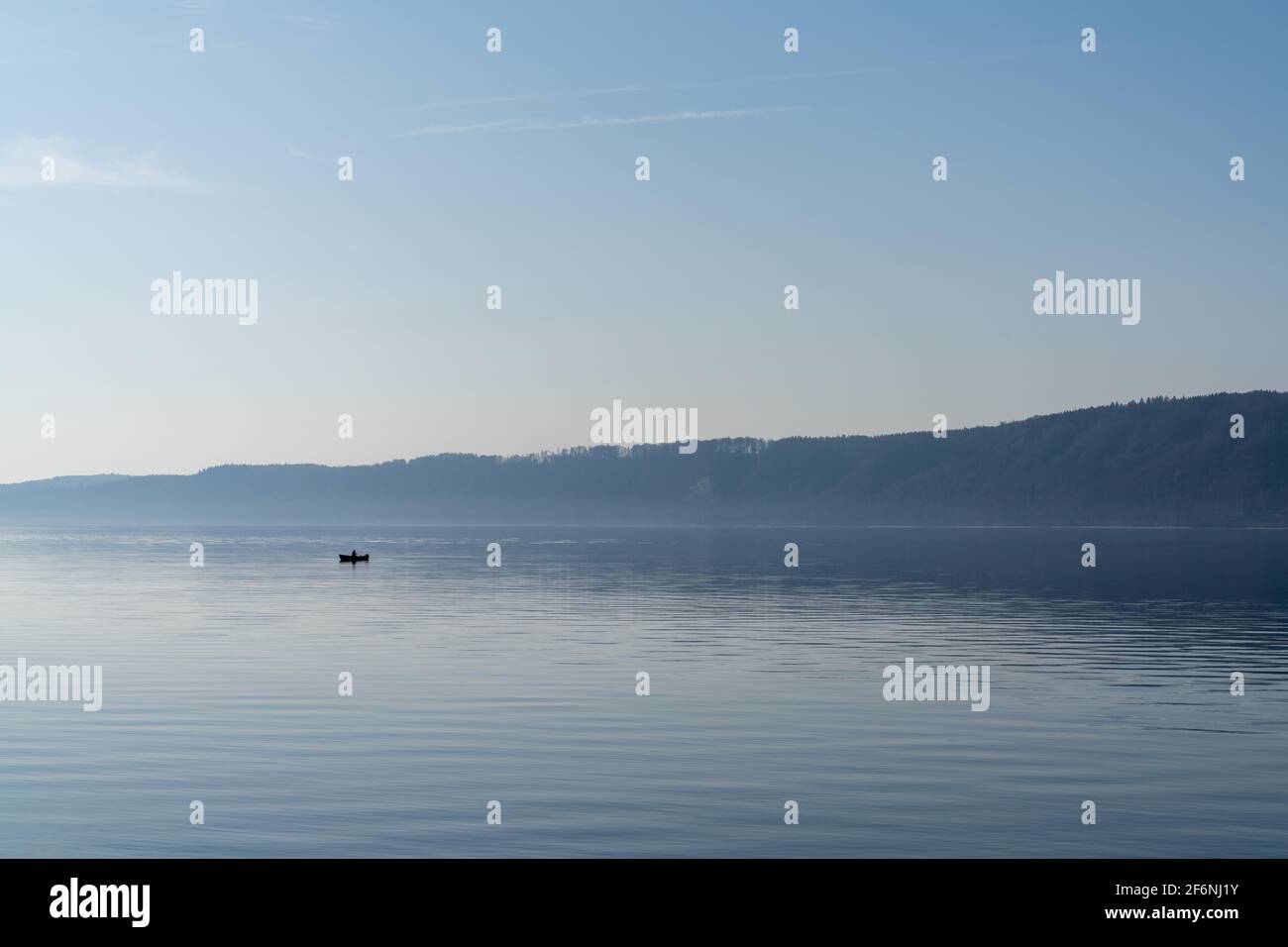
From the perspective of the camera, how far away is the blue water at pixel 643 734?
23797 mm

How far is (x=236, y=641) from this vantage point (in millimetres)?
57156

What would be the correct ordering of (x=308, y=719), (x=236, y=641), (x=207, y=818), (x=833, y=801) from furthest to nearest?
1. (x=236, y=641)
2. (x=308, y=719)
3. (x=833, y=801)
4. (x=207, y=818)

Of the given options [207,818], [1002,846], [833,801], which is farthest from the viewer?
[833,801]

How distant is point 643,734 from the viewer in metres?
33.9

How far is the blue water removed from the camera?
23.8 metres
